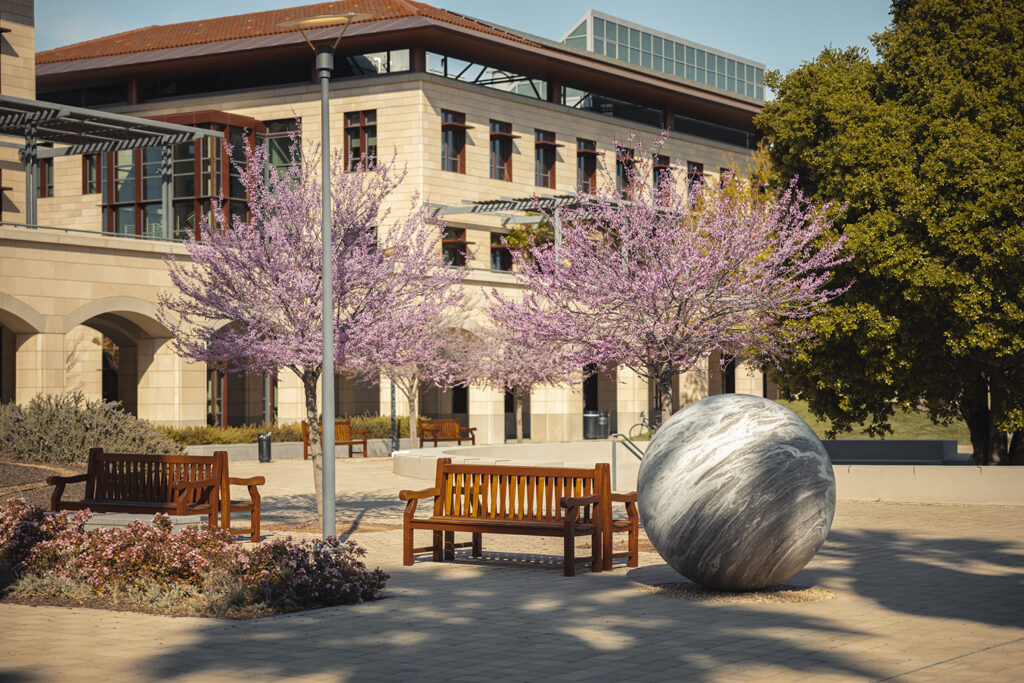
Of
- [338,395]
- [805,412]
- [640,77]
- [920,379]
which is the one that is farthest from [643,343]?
[640,77]

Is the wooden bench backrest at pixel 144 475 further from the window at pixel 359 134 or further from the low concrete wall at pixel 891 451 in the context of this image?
the window at pixel 359 134

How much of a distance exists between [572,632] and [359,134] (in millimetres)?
43924

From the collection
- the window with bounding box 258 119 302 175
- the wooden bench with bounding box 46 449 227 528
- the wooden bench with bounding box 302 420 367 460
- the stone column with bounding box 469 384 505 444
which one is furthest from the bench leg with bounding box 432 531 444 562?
the window with bounding box 258 119 302 175

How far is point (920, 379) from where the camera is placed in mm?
24266

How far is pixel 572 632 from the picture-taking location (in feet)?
29.9

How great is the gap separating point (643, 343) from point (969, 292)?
6957mm

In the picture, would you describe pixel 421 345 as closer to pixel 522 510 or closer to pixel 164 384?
pixel 164 384

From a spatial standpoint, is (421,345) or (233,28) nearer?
(421,345)

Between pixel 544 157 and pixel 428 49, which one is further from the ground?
pixel 428 49

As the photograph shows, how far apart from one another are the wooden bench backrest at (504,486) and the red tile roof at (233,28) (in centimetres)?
3924

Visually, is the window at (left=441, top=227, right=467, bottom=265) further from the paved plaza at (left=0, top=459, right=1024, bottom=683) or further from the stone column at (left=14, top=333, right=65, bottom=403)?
the paved plaza at (left=0, top=459, right=1024, bottom=683)

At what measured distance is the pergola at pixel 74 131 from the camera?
111 ft

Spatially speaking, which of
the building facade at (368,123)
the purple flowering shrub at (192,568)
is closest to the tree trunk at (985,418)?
the purple flowering shrub at (192,568)

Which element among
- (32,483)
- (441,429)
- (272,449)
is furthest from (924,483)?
(272,449)
